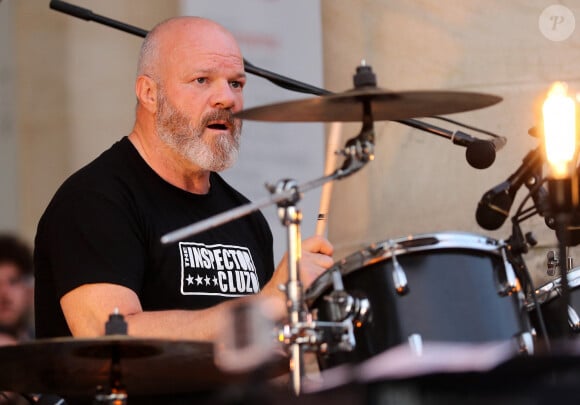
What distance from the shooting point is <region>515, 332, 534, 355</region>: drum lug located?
120 inches

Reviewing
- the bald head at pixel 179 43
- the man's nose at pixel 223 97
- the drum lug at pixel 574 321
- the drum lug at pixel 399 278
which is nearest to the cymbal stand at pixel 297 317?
the drum lug at pixel 399 278

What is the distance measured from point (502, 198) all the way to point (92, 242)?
1080 mm

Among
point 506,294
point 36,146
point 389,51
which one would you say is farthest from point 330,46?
point 506,294

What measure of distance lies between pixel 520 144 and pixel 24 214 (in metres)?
1.98

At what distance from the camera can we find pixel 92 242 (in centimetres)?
356

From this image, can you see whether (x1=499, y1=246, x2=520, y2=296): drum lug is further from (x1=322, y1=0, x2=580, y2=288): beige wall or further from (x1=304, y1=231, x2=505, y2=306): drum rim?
(x1=322, y1=0, x2=580, y2=288): beige wall

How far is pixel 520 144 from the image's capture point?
5.46 metres

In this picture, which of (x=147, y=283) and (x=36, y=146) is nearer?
(x=147, y=283)

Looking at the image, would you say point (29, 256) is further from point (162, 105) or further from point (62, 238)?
point (162, 105)

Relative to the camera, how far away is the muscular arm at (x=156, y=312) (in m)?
3.29

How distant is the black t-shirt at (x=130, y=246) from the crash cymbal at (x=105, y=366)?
301 millimetres

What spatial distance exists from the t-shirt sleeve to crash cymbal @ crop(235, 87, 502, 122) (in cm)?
56

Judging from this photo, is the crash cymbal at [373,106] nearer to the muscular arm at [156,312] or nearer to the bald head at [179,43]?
the muscular arm at [156,312]

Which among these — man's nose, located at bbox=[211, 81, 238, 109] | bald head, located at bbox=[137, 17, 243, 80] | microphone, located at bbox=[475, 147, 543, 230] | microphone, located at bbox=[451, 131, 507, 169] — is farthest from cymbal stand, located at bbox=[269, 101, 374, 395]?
bald head, located at bbox=[137, 17, 243, 80]
